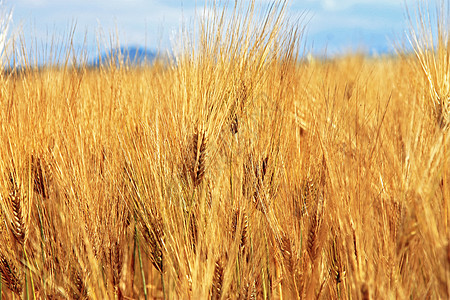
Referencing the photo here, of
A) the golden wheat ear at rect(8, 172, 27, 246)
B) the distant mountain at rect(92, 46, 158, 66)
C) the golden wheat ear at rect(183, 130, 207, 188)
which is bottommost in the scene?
the golden wheat ear at rect(8, 172, 27, 246)

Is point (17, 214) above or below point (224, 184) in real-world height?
below

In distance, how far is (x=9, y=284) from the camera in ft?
3.88

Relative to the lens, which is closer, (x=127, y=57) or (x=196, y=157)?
(x=196, y=157)

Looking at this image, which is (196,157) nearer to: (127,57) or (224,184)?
(224,184)

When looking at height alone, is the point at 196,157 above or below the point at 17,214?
above

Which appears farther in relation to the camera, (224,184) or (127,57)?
(127,57)

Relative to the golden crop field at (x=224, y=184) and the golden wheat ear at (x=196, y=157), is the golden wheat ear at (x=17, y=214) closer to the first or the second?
the golden crop field at (x=224, y=184)

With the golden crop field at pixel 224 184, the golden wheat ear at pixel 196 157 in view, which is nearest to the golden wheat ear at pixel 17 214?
the golden crop field at pixel 224 184

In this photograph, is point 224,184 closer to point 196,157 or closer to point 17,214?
point 196,157

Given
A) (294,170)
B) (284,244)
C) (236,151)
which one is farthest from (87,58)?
(284,244)

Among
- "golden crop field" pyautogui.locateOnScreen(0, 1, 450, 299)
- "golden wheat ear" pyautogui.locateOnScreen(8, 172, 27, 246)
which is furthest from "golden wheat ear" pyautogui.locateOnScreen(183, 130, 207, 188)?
"golden wheat ear" pyautogui.locateOnScreen(8, 172, 27, 246)

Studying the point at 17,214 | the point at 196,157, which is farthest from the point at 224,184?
the point at 17,214

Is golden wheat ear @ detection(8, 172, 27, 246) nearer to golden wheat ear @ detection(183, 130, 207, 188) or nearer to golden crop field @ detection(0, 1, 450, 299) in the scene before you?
golden crop field @ detection(0, 1, 450, 299)

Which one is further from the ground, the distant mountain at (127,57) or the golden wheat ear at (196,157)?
the distant mountain at (127,57)
